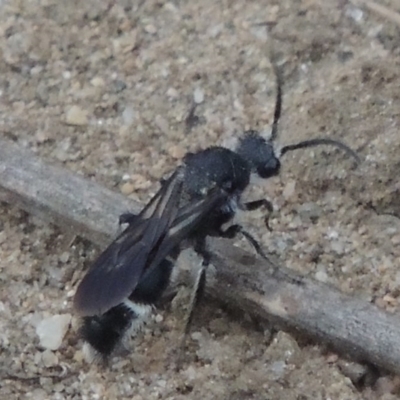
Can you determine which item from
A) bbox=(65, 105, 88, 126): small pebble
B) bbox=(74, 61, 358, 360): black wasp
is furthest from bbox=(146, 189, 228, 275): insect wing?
bbox=(65, 105, 88, 126): small pebble

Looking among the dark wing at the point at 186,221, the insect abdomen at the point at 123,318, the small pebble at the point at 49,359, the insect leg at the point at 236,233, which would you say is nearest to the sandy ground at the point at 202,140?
the small pebble at the point at 49,359

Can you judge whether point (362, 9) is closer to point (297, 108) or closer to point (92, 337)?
point (297, 108)

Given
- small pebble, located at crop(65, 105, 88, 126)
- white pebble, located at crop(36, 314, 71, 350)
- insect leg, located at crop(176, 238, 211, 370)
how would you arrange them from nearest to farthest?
1. insect leg, located at crop(176, 238, 211, 370)
2. white pebble, located at crop(36, 314, 71, 350)
3. small pebble, located at crop(65, 105, 88, 126)

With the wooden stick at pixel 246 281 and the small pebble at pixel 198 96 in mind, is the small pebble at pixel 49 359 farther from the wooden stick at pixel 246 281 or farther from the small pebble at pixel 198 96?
the small pebble at pixel 198 96

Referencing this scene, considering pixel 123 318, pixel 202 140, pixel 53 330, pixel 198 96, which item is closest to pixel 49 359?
pixel 53 330

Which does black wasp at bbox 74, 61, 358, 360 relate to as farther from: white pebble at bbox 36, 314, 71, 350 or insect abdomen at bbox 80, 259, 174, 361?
white pebble at bbox 36, 314, 71, 350

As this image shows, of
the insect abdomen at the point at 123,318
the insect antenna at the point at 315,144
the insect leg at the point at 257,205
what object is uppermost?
the insect antenna at the point at 315,144
